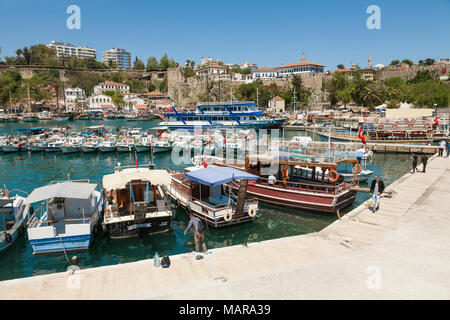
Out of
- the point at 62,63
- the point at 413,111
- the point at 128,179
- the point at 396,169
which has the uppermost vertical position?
the point at 62,63

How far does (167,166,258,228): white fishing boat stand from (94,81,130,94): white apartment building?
13998cm

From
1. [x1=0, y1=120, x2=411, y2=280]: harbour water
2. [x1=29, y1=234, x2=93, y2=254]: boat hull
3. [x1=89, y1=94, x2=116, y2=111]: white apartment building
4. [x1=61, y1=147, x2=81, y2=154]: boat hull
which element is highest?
[x1=89, y1=94, x2=116, y2=111]: white apartment building

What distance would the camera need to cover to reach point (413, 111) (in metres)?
54.6

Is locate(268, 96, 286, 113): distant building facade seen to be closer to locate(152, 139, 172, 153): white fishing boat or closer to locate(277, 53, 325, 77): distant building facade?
locate(277, 53, 325, 77): distant building facade

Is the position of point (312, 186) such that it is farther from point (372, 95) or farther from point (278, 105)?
point (278, 105)

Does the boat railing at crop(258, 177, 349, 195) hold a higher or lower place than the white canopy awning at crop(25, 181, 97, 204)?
lower

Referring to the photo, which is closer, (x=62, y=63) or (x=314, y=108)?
(x=314, y=108)

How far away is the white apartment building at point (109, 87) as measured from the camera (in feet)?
470

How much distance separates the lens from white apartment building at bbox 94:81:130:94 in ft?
470

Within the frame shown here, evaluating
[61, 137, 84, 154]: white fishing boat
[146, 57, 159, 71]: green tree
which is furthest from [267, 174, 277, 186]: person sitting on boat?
[146, 57, 159, 71]: green tree

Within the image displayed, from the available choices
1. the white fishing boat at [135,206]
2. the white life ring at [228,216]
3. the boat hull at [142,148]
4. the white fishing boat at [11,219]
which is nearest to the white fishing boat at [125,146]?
the boat hull at [142,148]
